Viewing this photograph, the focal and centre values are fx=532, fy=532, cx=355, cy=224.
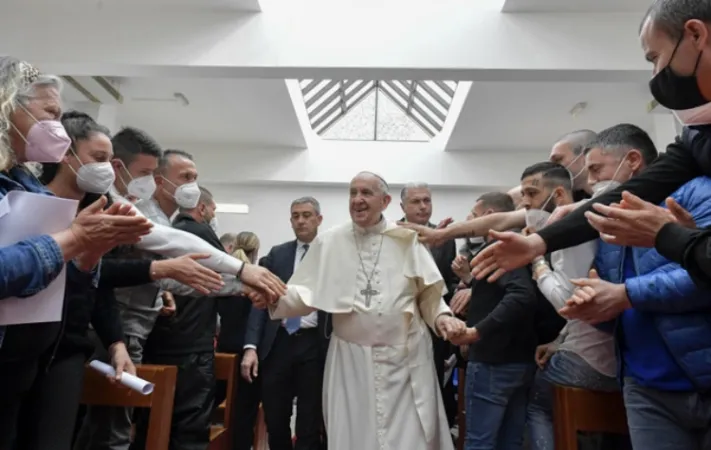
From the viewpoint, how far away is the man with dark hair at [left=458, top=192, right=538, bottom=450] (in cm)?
254

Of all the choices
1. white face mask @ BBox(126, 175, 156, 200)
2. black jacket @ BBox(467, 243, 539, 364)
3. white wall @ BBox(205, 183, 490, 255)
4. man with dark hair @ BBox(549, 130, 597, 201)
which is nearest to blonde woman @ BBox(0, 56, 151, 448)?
white face mask @ BBox(126, 175, 156, 200)

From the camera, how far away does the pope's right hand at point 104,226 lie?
1.46 m

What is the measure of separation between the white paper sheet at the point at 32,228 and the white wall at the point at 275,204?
8488mm

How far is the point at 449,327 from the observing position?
2.60 meters

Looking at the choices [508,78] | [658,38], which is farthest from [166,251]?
[508,78]

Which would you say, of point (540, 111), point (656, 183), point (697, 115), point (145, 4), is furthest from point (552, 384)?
point (540, 111)

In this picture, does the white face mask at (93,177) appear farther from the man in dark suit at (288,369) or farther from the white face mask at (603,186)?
the white face mask at (603,186)

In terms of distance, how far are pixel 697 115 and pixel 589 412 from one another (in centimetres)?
110

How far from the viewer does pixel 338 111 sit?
→ 10461 mm

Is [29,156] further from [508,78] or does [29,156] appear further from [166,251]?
[508,78]

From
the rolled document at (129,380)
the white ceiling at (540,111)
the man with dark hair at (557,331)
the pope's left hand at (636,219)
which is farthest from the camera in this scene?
the white ceiling at (540,111)

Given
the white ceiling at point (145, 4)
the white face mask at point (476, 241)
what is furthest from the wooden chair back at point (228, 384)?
the white ceiling at point (145, 4)

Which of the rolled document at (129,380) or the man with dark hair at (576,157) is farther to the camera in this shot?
the man with dark hair at (576,157)

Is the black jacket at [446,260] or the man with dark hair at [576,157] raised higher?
the man with dark hair at [576,157]
